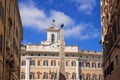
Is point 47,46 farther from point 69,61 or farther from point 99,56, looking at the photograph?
point 99,56

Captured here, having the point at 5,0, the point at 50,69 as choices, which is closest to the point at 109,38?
the point at 5,0

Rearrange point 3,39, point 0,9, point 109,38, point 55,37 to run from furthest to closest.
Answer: point 55,37 → point 109,38 → point 3,39 → point 0,9

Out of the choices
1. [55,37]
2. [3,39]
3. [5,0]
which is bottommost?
[3,39]

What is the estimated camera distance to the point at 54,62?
4158 inches

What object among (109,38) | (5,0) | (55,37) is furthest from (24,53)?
(5,0)

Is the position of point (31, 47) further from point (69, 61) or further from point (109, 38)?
point (109, 38)

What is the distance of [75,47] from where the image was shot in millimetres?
108062

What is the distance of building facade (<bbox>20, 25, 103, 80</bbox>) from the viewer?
105 meters

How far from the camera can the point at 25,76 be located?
342 ft

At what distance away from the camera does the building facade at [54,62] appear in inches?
4117

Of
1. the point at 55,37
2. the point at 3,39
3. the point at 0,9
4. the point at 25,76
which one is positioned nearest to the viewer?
the point at 0,9

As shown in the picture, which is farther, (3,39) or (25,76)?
(25,76)

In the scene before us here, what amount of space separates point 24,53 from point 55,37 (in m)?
11.3

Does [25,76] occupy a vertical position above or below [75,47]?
below
